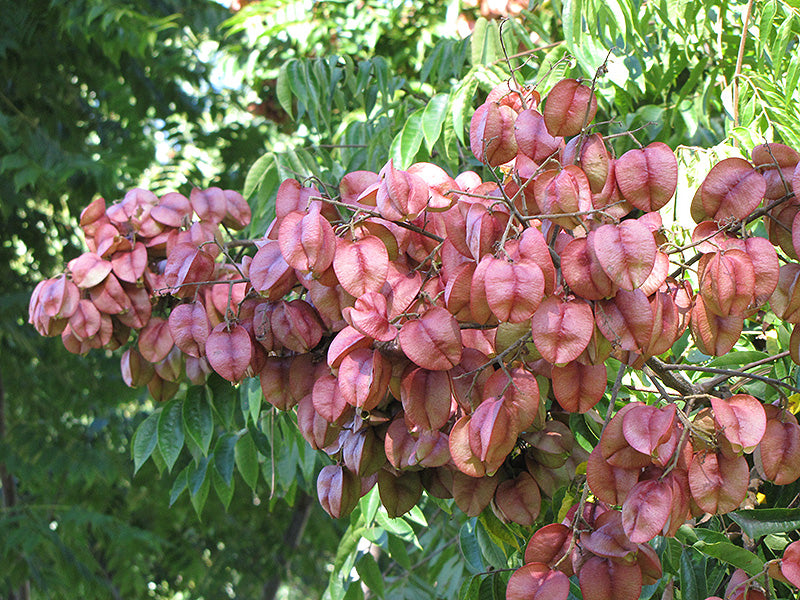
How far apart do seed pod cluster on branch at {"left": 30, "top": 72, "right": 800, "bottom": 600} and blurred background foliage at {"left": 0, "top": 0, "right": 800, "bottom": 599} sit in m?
0.43

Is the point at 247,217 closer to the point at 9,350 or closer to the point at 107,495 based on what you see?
the point at 9,350

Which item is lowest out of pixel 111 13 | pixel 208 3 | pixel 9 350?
pixel 9 350

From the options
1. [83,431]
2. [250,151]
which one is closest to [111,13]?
[250,151]

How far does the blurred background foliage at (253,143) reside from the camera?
2.12 m

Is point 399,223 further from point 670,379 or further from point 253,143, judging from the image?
point 253,143

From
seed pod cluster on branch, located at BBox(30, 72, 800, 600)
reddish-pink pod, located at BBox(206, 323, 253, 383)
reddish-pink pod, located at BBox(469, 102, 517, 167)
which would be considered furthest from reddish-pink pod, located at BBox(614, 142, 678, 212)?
reddish-pink pod, located at BBox(206, 323, 253, 383)

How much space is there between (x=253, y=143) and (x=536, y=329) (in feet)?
11.9

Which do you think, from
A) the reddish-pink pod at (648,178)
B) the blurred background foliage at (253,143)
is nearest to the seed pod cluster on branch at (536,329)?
the reddish-pink pod at (648,178)

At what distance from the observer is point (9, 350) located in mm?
4625

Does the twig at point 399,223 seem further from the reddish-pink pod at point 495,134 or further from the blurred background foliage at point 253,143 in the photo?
the blurred background foliage at point 253,143

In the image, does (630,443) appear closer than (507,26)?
Yes

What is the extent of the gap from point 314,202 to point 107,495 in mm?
4361

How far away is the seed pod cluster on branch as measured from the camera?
1041 millimetres

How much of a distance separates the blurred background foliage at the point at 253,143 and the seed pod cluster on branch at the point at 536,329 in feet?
1.41
